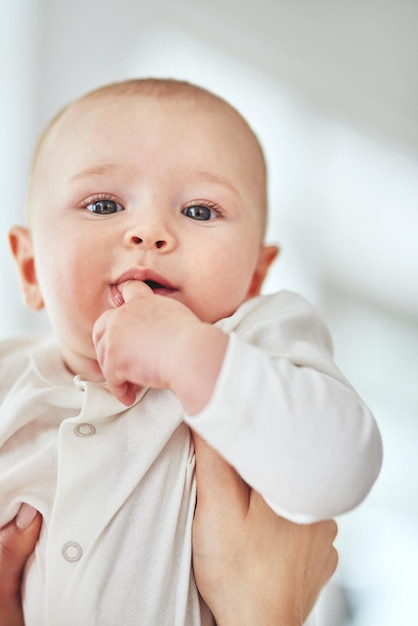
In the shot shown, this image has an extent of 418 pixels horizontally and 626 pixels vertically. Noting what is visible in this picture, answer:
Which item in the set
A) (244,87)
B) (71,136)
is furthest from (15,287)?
(71,136)

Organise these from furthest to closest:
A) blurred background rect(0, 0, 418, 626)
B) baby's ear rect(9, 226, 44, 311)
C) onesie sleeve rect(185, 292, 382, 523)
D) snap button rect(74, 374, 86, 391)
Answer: blurred background rect(0, 0, 418, 626) < baby's ear rect(9, 226, 44, 311) < snap button rect(74, 374, 86, 391) < onesie sleeve rect(185, 292, 382, 523)

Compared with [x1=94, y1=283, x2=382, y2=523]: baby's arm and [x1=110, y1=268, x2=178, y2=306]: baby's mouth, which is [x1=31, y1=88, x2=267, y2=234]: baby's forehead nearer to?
[x1=110, y1=268, x2=178, y2=306]: baby's mouth

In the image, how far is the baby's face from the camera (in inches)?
38.1

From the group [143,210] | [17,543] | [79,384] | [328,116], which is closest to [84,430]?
[79,384]

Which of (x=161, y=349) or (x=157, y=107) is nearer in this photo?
(x=161, y=349)

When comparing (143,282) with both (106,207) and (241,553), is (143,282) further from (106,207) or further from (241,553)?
(241,553)

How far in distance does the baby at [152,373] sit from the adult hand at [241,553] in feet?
0.08

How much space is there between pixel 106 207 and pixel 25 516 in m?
0.45

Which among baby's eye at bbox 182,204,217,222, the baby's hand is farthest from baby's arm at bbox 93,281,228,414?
baby's eye at bbox 182,204,217,222

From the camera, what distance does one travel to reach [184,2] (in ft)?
7.47

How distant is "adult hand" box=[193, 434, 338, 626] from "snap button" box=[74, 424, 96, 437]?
140 millimetres

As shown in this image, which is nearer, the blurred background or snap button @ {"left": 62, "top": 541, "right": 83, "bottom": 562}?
snap button @ {"left": 62, "top": 541, "right": 83, "bottom": 562}

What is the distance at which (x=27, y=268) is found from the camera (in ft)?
4.03

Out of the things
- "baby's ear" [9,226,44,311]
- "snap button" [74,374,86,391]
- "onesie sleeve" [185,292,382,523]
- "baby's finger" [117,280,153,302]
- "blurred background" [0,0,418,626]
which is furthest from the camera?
"blurred background" [0,0,418,626]
